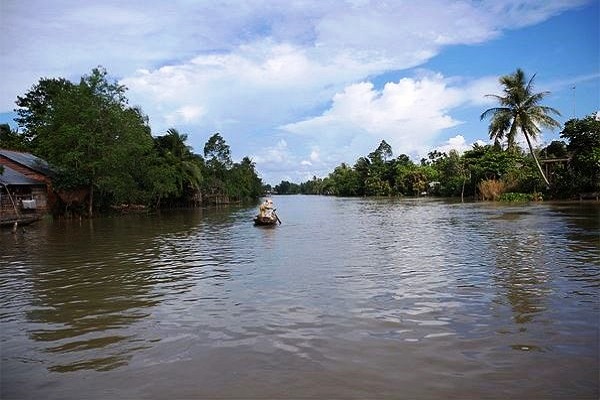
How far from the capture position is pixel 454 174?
73750 mm

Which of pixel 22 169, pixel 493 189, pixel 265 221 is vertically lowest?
pixel 265 221

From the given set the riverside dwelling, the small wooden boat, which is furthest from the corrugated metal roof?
the small wooden boat

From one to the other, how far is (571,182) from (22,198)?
4345 cm

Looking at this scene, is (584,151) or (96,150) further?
(584,151)

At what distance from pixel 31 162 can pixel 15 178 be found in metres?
3.54

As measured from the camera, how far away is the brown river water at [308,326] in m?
4.54

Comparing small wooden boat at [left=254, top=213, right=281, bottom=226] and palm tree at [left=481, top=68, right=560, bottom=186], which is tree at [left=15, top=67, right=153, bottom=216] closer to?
small wooden boat at [left=254, top=213, right=281, bottom=226]

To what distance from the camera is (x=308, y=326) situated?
6.34 m

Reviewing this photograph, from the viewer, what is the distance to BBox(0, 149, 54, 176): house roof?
32.3m

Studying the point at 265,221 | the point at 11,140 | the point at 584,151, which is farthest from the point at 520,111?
the point at 11,140

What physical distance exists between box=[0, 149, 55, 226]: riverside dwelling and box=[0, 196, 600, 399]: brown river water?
20.0 m

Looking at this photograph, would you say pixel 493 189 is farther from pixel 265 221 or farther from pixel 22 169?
pixel 22 169

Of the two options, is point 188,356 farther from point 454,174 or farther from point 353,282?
point 454,174

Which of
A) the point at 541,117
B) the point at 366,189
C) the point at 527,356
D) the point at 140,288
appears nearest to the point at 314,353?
the point at 527,356
